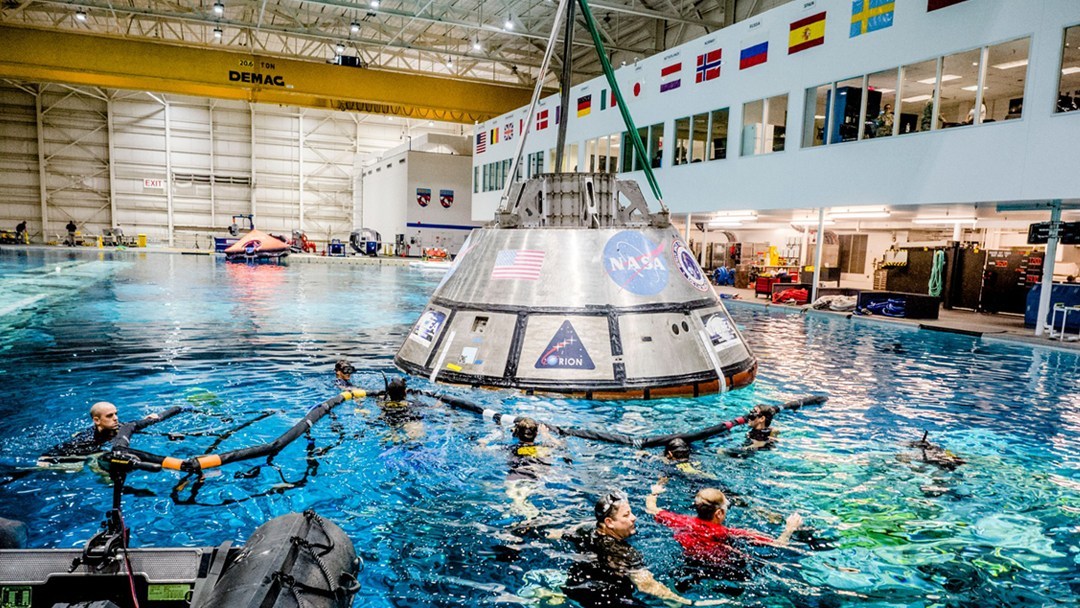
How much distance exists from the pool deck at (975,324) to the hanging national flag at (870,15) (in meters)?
8.37

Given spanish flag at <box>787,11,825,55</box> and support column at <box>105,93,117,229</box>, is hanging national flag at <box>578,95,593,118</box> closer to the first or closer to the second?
spanish flag at <box>787,11,825,55</box>

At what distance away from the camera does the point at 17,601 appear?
306 cm

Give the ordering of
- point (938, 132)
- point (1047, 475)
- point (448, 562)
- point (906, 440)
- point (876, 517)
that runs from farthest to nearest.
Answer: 1. point (938, 132)
2. point (906, 440)
3. point (1047, 475)
4. point (876, 517)
5. point (448, 562)

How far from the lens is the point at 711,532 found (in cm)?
502

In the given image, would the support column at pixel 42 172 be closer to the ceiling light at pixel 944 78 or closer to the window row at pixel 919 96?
the window row at pixel 919 96

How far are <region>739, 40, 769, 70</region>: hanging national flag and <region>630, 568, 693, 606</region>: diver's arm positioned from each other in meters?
21.0

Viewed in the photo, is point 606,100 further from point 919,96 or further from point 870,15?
point 919,96

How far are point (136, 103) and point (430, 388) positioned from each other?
5157 centimetres

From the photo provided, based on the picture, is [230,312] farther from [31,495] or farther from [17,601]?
[17,601]

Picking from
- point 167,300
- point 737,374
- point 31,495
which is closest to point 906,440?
point 737,374

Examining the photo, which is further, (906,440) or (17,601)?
(906,440)

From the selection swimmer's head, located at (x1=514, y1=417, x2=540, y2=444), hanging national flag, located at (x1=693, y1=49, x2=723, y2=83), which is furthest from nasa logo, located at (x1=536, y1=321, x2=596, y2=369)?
hanging national flag, located at (x1=693, y1=49, x2=723, y2=83)

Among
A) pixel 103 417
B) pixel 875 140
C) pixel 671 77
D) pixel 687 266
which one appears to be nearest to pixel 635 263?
pixel 687 266

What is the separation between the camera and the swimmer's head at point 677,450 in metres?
6.64
